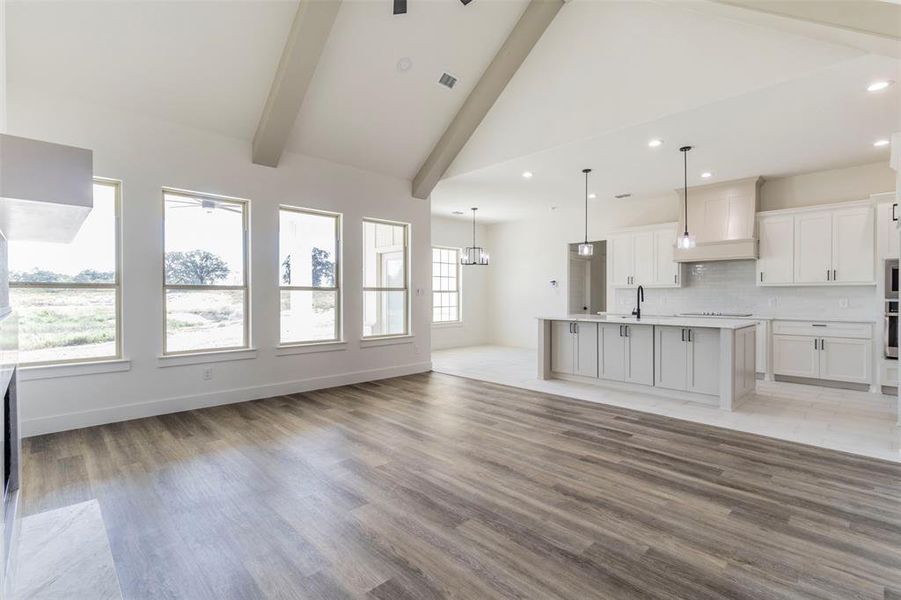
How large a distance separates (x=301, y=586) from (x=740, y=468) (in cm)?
292

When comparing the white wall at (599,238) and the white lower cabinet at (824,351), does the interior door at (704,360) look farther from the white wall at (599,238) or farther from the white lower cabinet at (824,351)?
the white wall at (599,238)

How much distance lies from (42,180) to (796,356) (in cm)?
743

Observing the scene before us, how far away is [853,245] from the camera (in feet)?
17.6

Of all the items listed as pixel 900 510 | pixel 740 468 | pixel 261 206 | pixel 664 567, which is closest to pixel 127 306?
pixel 261 206

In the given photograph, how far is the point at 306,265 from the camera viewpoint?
18.2 ft

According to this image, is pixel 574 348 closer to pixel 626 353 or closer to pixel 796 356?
pixel 626 353

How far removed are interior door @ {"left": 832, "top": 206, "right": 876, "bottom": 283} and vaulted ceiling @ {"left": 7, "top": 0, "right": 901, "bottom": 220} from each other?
700mm

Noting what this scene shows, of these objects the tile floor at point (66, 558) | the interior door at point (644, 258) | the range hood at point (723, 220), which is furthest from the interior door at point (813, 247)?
the tile floor at point (66, 558)

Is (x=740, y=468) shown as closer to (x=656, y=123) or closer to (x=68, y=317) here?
(x=656, y=123)

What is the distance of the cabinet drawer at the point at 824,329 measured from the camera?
17.1 feet

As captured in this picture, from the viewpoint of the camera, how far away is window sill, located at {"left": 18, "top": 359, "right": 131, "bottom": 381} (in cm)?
369

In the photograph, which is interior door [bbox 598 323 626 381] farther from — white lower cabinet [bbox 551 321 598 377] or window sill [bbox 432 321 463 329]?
window sill [bbox 432 321 463 329]

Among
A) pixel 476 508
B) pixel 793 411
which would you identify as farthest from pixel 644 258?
pixel 476 508

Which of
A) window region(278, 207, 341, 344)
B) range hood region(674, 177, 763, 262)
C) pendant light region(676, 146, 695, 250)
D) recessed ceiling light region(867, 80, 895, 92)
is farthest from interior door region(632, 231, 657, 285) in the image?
window region(278, 207, 341, 344)
